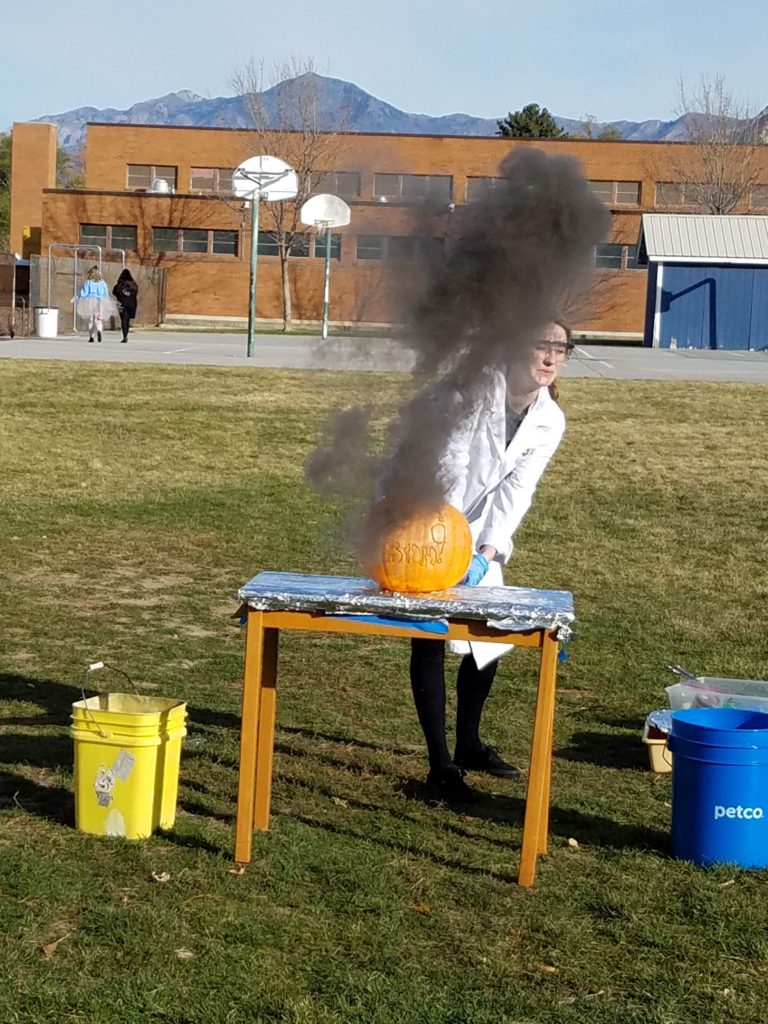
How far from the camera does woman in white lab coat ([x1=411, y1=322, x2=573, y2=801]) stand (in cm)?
540

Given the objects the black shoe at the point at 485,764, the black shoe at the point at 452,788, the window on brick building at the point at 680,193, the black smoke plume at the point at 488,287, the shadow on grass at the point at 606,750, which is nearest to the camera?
the black smoke plume at the point at 488,287

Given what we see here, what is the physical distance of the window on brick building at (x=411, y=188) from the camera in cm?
465

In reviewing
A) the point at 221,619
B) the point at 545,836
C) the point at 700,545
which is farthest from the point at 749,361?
the point at 545,836

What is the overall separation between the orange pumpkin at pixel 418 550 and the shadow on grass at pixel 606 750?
1.93 m

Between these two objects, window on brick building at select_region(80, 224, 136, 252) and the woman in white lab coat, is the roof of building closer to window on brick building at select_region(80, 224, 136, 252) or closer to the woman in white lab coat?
window on brick building at select_region(80, 224, 136, 252)

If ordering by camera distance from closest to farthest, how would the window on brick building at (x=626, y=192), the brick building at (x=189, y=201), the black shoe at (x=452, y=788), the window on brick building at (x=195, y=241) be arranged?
the black shoe at (x=452, y=788) < the brick building at (x=189, y=201) < the window on brick building at (x=195, y=241) < the window on brick building at (x=626, y=192)

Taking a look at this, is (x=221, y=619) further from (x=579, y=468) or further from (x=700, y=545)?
(x=579, y=468)

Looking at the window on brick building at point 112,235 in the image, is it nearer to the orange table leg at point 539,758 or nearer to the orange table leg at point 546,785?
the orange table leg at point 546,785

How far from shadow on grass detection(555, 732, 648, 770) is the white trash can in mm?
25295

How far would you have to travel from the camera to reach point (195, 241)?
54.7 m

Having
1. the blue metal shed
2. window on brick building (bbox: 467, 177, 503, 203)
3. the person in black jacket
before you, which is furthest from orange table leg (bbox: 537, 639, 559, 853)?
the blue metal shed

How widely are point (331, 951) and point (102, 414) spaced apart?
15105 millimetres

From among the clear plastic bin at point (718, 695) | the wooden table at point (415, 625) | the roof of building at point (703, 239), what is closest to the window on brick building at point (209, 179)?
the roof of building at point (703, 239)

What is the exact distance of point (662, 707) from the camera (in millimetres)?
7789
